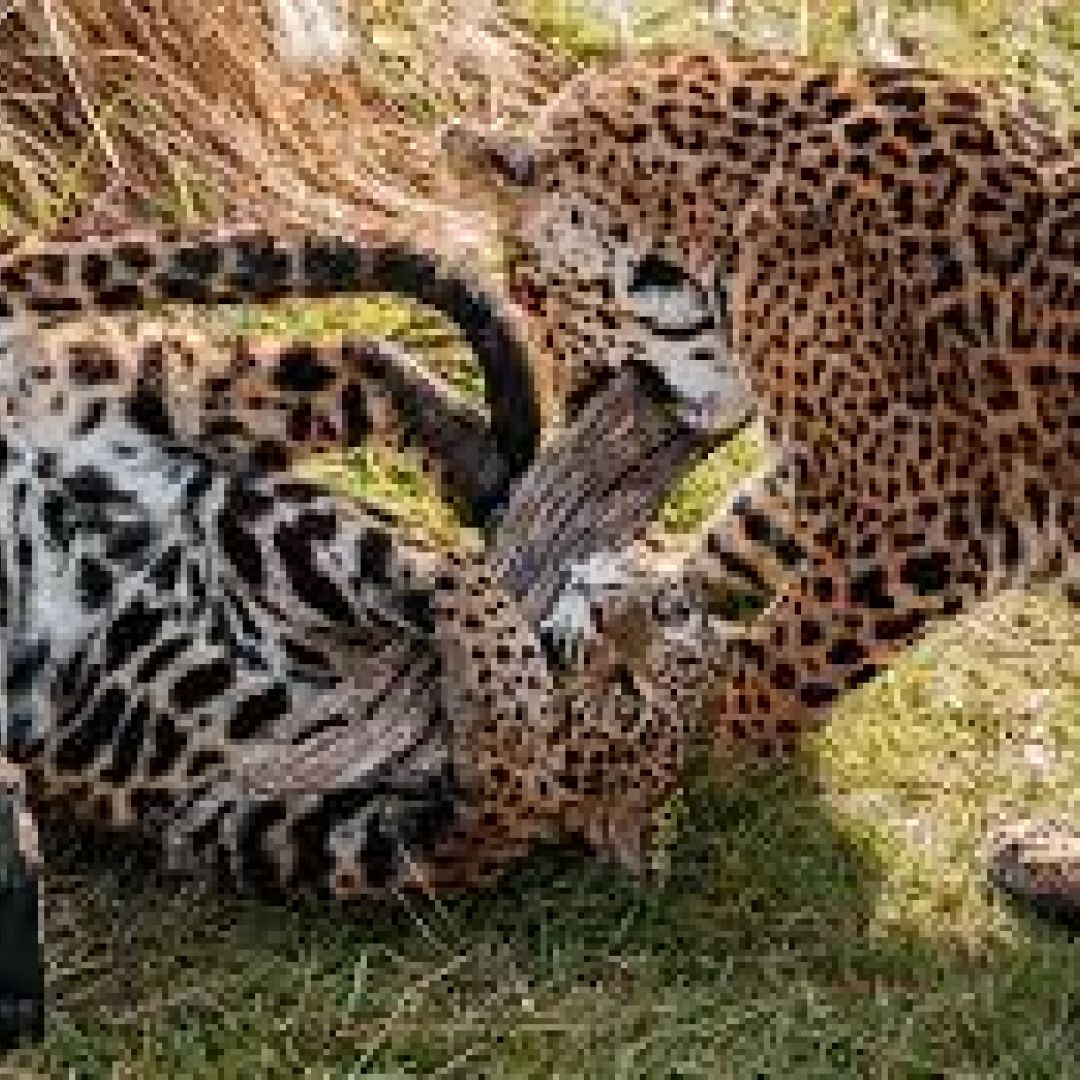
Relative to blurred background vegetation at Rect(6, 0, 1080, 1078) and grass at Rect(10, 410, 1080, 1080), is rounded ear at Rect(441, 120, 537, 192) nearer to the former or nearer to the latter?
blurred background vegetation at Rect(6, 0, 1080, 1078)

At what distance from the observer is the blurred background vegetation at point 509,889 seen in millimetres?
6176

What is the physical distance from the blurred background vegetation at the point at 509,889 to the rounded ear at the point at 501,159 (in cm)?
60

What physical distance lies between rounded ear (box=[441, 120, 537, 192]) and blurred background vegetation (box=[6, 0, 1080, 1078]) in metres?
0.60

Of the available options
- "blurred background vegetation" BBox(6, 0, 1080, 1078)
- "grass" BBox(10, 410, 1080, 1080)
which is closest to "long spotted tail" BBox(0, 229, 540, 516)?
"blurred background vegetation" BBox(6, 0, 1080, 1078)

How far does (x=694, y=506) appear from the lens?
26.2 ft

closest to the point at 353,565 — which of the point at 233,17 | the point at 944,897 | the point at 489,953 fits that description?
the point at 489,953

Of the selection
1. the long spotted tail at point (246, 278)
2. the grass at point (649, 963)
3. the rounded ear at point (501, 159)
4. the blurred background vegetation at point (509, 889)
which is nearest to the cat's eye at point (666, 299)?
the rounded ear at point (501, 159)

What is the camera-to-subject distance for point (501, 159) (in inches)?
283

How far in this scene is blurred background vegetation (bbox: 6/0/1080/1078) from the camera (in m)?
6.18

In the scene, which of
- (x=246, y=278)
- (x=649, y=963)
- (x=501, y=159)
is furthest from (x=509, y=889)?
(x=501, y=159)

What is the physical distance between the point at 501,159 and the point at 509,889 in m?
1.41

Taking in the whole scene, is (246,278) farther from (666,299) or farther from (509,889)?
(509,889)

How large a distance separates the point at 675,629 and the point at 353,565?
552 millimetres

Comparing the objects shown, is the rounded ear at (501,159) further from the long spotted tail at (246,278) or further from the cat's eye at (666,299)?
the long spotted tail at (246,278)
